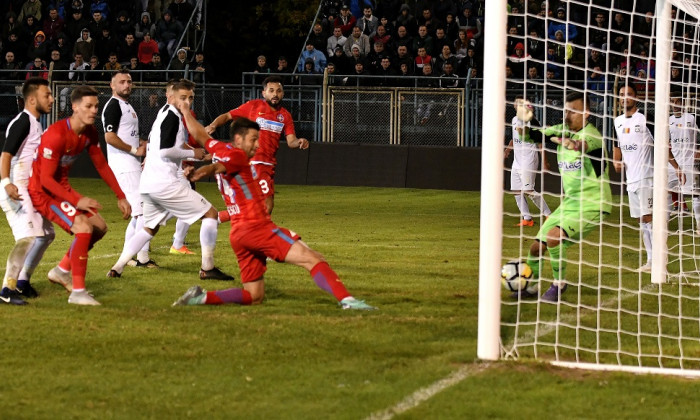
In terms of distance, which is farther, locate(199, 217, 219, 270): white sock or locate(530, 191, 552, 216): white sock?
locate(199, 217, 219, 270): white sock

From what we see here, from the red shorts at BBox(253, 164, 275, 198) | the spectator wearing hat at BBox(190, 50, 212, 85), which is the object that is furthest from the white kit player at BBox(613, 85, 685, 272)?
the spectator wearing hat at BBox(190, 50, 212, 85)

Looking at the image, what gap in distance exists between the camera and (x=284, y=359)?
7.20 metres

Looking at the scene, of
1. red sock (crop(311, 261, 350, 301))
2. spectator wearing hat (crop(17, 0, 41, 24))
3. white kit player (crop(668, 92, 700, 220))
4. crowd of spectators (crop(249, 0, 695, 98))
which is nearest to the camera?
red sock (crop(311, 261, 350, 301))

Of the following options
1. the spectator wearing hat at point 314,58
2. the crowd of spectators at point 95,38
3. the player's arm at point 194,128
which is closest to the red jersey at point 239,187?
the player's arm at point 194,128

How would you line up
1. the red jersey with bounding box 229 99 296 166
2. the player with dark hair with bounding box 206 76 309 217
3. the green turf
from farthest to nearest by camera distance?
the red jersey with bounding box 229 99 296 166 < the player with dark hair with bounding box 206 76 309 217 < the green turf

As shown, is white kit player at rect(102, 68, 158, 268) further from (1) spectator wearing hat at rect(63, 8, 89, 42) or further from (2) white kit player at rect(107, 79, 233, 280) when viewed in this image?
(1) spectator wearing hat at rect(63, 8, 89, 42)

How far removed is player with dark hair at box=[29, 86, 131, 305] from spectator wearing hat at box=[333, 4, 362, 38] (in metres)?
16.6

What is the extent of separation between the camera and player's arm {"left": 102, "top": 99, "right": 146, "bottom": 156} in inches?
463

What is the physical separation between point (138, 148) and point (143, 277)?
158 cm

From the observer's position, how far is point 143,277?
10.9 metres

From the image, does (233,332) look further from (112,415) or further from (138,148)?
(138,148)

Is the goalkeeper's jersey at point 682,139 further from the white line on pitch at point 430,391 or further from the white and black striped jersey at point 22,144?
the white and black striped jersey at point 22,144

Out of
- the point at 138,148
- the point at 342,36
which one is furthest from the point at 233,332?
the point at 342,36

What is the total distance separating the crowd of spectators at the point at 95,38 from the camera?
2550 centimetres
